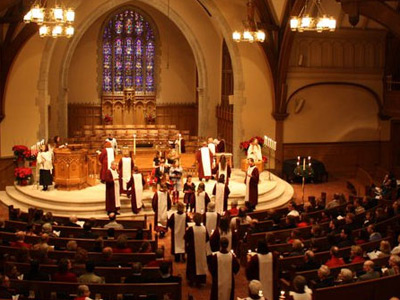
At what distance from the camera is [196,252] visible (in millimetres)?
12320

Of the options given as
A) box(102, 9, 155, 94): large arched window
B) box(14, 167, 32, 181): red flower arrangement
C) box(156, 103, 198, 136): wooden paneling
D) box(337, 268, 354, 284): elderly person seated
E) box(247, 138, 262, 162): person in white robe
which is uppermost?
box(102, 9, 155, 94): large arched window

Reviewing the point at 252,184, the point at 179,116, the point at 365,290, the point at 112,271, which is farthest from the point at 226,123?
the point at 365,290

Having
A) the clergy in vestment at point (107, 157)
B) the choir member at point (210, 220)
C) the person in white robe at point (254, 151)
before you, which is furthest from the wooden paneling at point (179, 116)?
the choir member at point (210, 220)

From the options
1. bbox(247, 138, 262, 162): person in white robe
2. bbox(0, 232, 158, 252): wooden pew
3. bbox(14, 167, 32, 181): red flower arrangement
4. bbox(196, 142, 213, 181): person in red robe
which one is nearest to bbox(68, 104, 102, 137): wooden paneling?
bbox(14, 167, 32, 181): red flower arrangement

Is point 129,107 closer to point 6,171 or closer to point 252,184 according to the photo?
point 6,171

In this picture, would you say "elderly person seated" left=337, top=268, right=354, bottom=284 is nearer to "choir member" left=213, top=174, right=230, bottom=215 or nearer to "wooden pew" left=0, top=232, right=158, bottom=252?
"wooden pew" left=0, top=232, right=158, bottom=252

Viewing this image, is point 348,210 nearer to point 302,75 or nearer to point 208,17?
point 302,75

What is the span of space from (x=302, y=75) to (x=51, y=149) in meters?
10.0

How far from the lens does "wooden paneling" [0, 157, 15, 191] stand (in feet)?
68.9

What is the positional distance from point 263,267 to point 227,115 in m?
15.4

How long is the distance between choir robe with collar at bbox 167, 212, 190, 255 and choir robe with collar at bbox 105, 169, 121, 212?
3.48 metres

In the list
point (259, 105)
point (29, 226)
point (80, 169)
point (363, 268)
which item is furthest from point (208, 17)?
point (363, 268)

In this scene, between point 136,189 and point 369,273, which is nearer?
point 369,273

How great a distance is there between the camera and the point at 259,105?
24.0 metres
